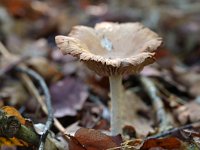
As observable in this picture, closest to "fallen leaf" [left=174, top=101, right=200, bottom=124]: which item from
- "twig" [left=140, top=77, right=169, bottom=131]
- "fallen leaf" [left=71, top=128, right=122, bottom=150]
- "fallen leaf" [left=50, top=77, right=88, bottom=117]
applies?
"twig" [left=140, top=77, right=169, bottom=131]

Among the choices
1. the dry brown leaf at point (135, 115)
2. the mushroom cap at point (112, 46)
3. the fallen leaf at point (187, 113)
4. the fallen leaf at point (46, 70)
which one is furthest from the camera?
the fallen leaf at point (46, 70)

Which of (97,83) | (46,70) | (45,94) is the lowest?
(45,94)

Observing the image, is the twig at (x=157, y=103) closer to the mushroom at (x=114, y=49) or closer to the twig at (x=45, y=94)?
the mushroom at (x=114, y=49)

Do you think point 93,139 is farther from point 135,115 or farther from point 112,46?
point 135,115

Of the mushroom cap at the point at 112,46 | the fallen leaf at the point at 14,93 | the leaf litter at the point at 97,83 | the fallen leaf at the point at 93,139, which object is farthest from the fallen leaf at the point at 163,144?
the fallen leaf at the point at 14,93

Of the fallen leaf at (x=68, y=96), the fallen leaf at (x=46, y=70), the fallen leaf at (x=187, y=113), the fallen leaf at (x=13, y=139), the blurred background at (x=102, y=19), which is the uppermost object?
the blurred background at (x=102, y=19)

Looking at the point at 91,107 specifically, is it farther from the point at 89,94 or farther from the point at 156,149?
the point at 156,149

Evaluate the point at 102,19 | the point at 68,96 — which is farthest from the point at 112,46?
the point at 102,19

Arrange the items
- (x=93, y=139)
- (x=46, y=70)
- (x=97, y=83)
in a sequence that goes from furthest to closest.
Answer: (x=46, y=70), (x=97, y=83), (x=93, y=139)
